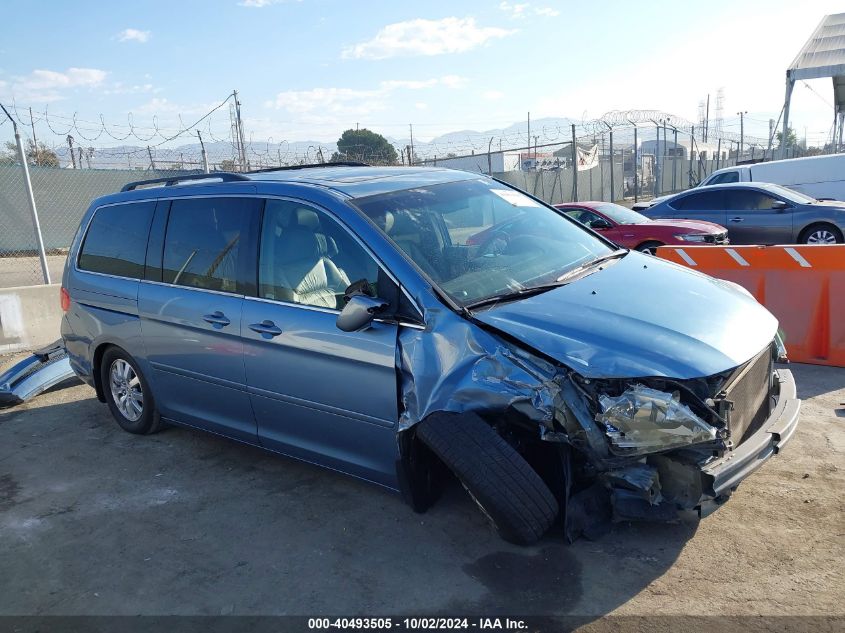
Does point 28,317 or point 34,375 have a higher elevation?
point 28,317

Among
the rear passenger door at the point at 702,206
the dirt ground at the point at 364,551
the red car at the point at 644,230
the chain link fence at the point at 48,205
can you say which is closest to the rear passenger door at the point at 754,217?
the rear passenger door at the point at 702,206

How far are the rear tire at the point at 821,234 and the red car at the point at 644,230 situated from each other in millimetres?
1963

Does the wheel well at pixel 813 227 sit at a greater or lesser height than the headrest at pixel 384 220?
lesser

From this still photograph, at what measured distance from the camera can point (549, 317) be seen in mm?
3371

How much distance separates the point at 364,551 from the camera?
358 centimetres

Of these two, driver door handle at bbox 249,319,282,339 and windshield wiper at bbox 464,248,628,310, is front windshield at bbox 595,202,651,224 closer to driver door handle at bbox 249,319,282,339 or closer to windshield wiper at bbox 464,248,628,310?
windshield wiper at bbox 464,248,628,310

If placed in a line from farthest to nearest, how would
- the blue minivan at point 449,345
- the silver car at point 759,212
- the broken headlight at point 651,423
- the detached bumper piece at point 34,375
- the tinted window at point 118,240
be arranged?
the silver car at point 759,212, the detached bumper piece at point 34,375, the tinted window at point 118,240, the blue minivan at point 449,345, the broken headlight at point 651,423

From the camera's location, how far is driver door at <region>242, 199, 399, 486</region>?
3605mm

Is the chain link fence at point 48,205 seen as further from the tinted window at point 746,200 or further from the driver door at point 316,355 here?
the driver door at point 316,355

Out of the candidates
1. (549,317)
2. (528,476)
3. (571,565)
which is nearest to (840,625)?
(571,565)

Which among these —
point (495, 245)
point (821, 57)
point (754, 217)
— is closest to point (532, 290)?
point (495, 245)

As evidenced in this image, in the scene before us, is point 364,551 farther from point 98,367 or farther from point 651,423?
point 98,367

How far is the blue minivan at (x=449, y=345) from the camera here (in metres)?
3.14

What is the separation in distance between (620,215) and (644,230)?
67 cm
